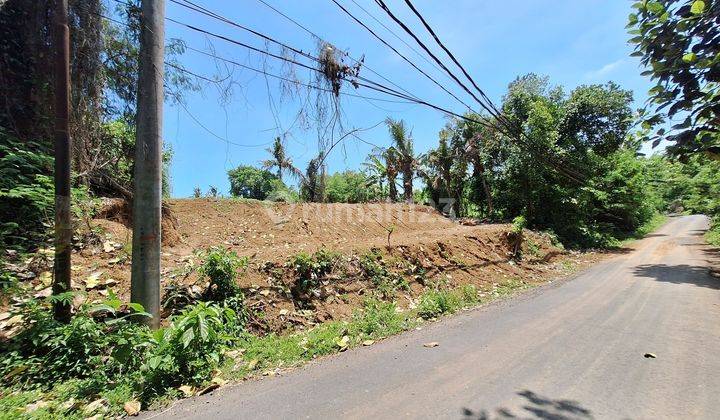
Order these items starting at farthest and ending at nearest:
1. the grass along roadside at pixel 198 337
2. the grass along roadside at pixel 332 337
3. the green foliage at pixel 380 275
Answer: the green foliage at pixel 380 275 → the grass along roadside at pixel 332 337 → the grass along roadside at pixel 198 337

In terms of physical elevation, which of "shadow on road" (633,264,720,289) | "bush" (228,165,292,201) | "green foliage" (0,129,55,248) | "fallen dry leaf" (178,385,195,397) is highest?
"bush" (228,165,292,201)

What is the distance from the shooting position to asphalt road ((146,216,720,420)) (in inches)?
123

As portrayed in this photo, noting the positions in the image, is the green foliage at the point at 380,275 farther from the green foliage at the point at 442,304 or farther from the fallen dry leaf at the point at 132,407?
the fallen dry leaf at the point at 132,407

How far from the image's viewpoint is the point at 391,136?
68.1 feet

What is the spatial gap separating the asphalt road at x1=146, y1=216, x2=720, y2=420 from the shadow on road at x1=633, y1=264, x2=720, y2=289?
2864mm

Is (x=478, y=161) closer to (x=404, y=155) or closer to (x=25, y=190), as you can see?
(x=404, y=155)

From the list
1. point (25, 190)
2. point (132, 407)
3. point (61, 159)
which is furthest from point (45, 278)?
point (132, 407)

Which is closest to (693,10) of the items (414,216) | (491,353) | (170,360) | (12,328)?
(491,353)

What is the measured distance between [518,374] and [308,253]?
4.82 m

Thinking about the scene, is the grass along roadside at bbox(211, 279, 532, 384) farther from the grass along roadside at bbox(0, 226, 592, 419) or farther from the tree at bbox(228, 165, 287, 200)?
the tree at bbox(228, 165, 287, 200)

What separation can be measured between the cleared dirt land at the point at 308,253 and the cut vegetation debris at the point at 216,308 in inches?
1.5

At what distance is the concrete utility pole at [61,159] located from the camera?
4.04m

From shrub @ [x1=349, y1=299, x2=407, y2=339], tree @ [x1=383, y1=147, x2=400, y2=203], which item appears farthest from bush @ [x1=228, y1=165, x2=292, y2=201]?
shrub @ [x1=349, y1=299, x2=407, y2=339]

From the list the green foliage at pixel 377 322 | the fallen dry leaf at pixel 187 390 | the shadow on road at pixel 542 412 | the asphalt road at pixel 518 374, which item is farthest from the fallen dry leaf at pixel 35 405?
the shadow on road at pixel 542 412
